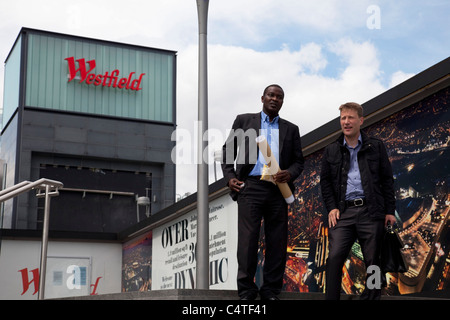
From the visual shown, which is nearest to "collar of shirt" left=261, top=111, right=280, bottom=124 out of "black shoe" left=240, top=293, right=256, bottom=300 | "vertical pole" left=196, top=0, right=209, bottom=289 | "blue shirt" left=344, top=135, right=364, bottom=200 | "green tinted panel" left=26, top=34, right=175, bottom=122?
"blue shirt" left=344, top=135, right=364, bottom=200

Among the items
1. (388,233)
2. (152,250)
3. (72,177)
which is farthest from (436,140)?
(72,177)

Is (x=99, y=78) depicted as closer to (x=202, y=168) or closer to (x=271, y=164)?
(x=202, y=168)

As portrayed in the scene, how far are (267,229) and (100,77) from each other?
2614cm

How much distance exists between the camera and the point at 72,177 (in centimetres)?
2947

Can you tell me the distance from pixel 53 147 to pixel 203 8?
73.1 feet

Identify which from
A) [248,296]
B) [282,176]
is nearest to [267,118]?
[282,176]

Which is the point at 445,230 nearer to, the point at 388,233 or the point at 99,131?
the point at 388,233

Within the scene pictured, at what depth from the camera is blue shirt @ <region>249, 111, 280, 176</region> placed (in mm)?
6602

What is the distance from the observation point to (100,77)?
31.7m

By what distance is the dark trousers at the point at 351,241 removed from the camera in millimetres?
6074

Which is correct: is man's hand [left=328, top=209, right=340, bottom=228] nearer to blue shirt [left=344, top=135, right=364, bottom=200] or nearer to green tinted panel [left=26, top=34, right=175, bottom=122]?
blue shirt [left=344, top=135, right=364, bottom=200]

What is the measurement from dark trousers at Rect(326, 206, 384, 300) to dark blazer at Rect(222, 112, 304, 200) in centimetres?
69

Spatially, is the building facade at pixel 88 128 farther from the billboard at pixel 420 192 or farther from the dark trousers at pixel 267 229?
the dark trousers at pixel 267 229

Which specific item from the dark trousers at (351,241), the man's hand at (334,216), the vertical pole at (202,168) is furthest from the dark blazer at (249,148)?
the vertical pole at (202,168)
